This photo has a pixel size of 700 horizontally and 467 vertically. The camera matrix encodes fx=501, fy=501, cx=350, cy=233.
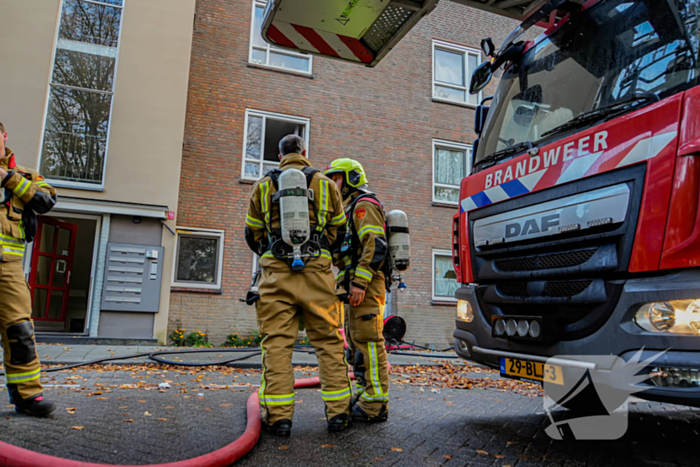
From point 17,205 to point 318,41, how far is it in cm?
247

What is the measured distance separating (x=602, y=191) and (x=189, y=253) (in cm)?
1060

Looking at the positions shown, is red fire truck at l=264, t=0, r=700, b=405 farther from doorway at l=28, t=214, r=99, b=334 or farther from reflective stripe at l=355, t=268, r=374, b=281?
doorway at l=28, t=214, r=99, b=334

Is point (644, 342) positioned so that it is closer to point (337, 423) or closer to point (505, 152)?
point (505, 152)

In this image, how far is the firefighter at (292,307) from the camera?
3.39m

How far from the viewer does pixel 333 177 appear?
448cm

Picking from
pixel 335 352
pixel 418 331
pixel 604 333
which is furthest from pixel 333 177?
pixel 418 331

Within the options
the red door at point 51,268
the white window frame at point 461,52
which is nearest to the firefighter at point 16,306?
the red door at point 51,268

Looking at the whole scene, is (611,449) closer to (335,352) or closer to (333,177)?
(335,352)

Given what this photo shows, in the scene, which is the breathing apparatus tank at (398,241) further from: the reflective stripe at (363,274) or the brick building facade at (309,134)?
the brick building facade at (309,134)

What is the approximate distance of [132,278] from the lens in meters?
10.3

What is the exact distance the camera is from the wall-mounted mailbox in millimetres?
10156

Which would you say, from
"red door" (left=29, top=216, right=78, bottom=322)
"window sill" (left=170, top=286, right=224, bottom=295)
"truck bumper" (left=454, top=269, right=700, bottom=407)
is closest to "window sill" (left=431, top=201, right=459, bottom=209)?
"window sill" (left=170, top=286, right=224, bottom=295)

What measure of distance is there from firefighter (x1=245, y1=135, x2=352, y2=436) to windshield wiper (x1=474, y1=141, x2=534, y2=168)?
4.02ft

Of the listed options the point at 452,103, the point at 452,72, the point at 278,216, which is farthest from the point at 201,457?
the point at 452,72
